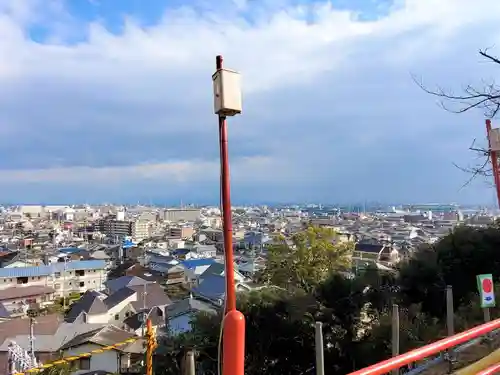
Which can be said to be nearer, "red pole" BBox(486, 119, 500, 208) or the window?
"red pole" BBox(486, 119, 500, 208)

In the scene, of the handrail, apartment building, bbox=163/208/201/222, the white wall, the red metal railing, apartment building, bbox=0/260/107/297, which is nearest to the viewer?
the handrail

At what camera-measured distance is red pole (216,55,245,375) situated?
4.92 ft

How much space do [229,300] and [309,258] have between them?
1185cm

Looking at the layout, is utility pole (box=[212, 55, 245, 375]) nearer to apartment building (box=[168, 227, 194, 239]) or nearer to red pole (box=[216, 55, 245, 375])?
red pole (box=[216, 55, 245, 375])

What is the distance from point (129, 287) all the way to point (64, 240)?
37.4 metres

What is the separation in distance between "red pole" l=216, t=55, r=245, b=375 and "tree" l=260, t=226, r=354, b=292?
37.5 ft

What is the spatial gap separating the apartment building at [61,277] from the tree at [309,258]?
780 inches

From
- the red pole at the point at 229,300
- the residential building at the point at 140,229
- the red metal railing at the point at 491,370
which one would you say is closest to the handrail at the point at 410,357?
the red metal railing at the point at 491,370

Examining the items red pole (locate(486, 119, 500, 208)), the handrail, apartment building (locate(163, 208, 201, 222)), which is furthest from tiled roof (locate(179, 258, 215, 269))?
Result: apartment building (locate(163, 208, 201, 222))

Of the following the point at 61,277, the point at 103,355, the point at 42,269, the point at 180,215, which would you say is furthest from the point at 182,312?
the point at 180,215

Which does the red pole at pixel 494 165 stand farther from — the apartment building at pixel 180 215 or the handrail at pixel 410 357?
the apartment building at pixel 180 215

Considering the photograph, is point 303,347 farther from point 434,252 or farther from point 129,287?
point 129,287

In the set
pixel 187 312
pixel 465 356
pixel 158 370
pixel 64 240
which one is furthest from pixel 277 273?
pixel 64 240

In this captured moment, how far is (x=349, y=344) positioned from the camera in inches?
269
